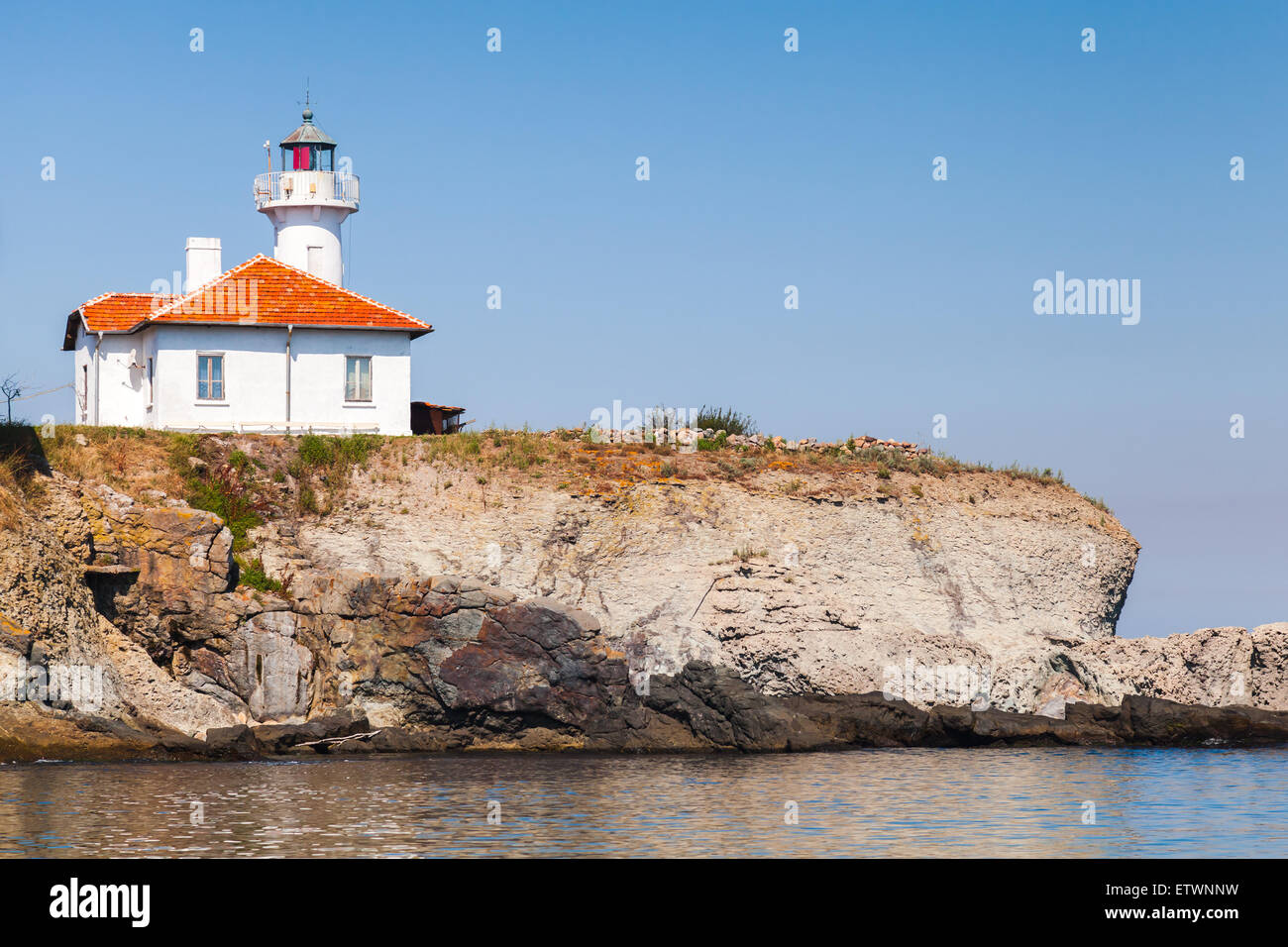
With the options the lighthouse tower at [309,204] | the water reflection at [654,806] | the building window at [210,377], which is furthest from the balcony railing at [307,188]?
the water reflection at [654,806]

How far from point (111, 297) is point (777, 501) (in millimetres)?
20103

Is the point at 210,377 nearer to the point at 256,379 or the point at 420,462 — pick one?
the point at 256,379

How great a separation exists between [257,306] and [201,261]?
338 centimetres

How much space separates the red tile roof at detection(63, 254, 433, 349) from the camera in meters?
40.5

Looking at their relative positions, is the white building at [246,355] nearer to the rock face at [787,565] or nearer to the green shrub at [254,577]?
the rock face at [787,565]

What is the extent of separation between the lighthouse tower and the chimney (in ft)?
7.85

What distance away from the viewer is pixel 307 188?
45.1 metres

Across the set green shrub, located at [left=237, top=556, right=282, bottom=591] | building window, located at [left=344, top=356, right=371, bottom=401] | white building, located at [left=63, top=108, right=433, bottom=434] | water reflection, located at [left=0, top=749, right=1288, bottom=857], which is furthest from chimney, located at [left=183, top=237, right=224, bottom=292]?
water reflection, located at [left=0, top=749, right=1288, bottom=857]
